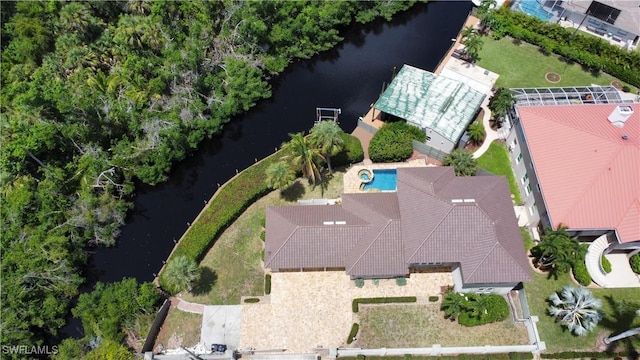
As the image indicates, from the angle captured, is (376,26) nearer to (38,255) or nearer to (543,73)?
(543,73)

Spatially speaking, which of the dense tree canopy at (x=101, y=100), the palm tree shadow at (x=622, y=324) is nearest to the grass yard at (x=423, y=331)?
the palm tree shadow at (x=622, y=324)

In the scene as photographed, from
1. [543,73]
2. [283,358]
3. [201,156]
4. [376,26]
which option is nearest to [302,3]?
[376,26]

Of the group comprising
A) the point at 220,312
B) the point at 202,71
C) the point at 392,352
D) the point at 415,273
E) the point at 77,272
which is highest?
the point at 202,71

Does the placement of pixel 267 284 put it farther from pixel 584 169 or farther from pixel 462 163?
pixel 584 169

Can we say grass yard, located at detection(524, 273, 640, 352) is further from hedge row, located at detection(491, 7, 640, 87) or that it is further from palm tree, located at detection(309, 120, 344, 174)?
hedge row, located at detection(491, 7, 640, 87)

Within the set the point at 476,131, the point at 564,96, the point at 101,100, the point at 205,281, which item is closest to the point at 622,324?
the point at 476,131

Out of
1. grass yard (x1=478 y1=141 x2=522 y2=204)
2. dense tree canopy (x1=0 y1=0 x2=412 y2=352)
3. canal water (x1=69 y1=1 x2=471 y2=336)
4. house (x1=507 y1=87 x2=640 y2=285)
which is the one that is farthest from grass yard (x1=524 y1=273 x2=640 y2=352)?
dense tree canopy (x1=0 y1=0 x2=412 y2=352)
